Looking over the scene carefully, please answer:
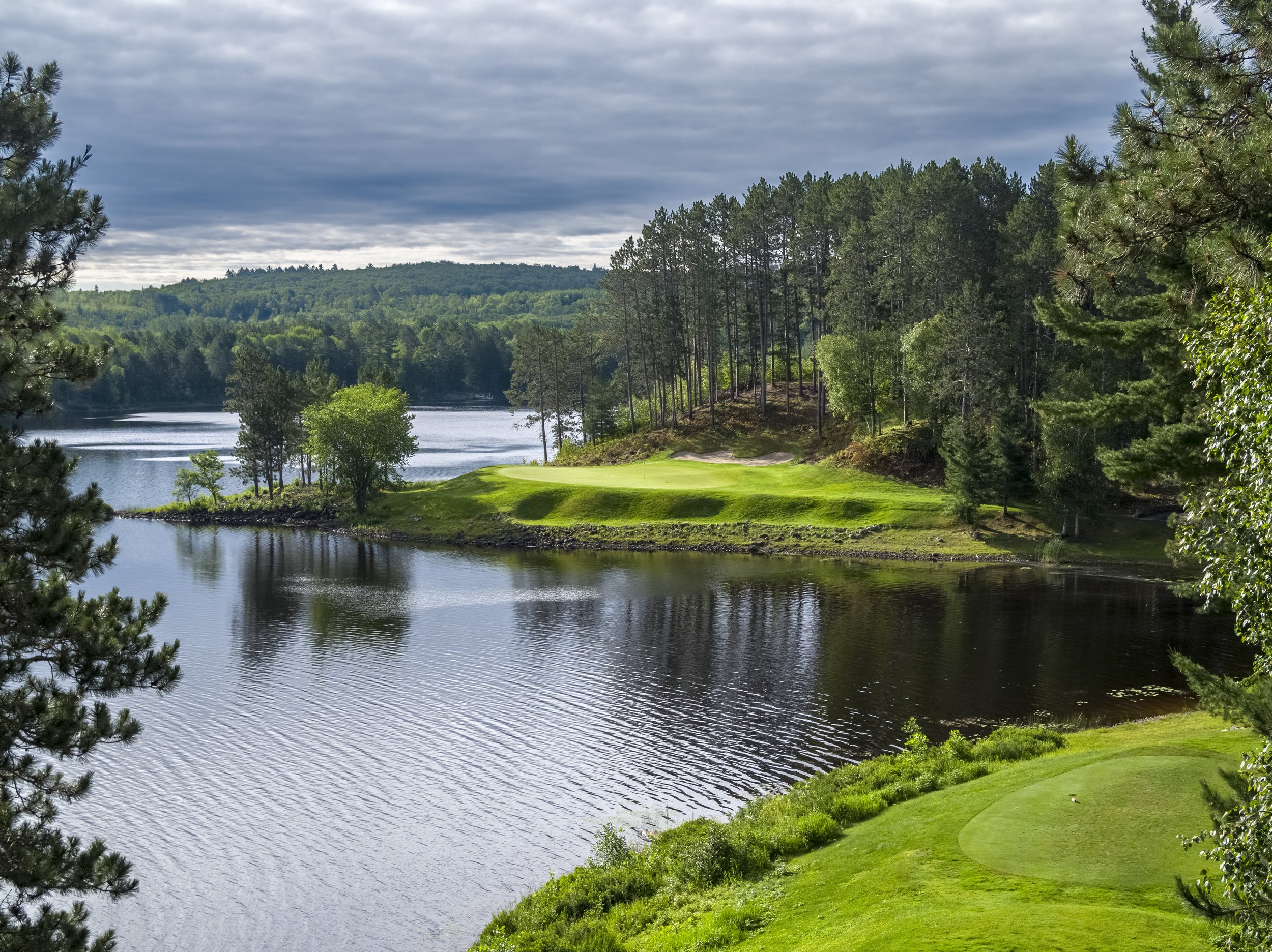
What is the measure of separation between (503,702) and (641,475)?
4599cm

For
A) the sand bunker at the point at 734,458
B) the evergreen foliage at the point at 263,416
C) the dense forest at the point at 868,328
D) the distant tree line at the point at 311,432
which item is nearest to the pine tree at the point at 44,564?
the dense forest at the point at 868,328

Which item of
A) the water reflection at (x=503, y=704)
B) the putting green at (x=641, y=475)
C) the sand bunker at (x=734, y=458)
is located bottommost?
the water reflection at (x=503, y=704)

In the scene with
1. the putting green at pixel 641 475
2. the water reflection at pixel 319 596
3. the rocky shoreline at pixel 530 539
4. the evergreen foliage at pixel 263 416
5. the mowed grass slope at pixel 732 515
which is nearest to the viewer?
the water reflection at pixel 319 596

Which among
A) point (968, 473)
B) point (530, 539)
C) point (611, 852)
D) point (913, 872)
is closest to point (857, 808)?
point (913, 872)

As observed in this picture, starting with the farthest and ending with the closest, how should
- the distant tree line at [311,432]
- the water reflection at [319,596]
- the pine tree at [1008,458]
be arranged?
the distant tree line at [311,432]
the pine tree at [1008,458]
the water reflection at [319,596]

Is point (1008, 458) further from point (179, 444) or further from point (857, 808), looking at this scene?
point (179, 444)

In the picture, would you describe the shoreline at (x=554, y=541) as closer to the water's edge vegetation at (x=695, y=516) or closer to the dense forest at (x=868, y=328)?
the water's edge vegetation at (x=695, y=516)

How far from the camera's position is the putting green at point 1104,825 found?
13773 mm

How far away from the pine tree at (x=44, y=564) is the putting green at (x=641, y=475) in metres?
59.6

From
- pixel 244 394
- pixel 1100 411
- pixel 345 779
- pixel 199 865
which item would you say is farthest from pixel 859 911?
pixel 244 394

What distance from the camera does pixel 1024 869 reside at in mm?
14195

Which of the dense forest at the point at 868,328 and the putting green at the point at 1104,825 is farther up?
the dense forest at the point at 868,328

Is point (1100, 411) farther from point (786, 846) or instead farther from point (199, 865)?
point (199, 865)

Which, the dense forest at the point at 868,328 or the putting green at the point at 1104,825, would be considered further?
the dense forest at the point at 868,328
